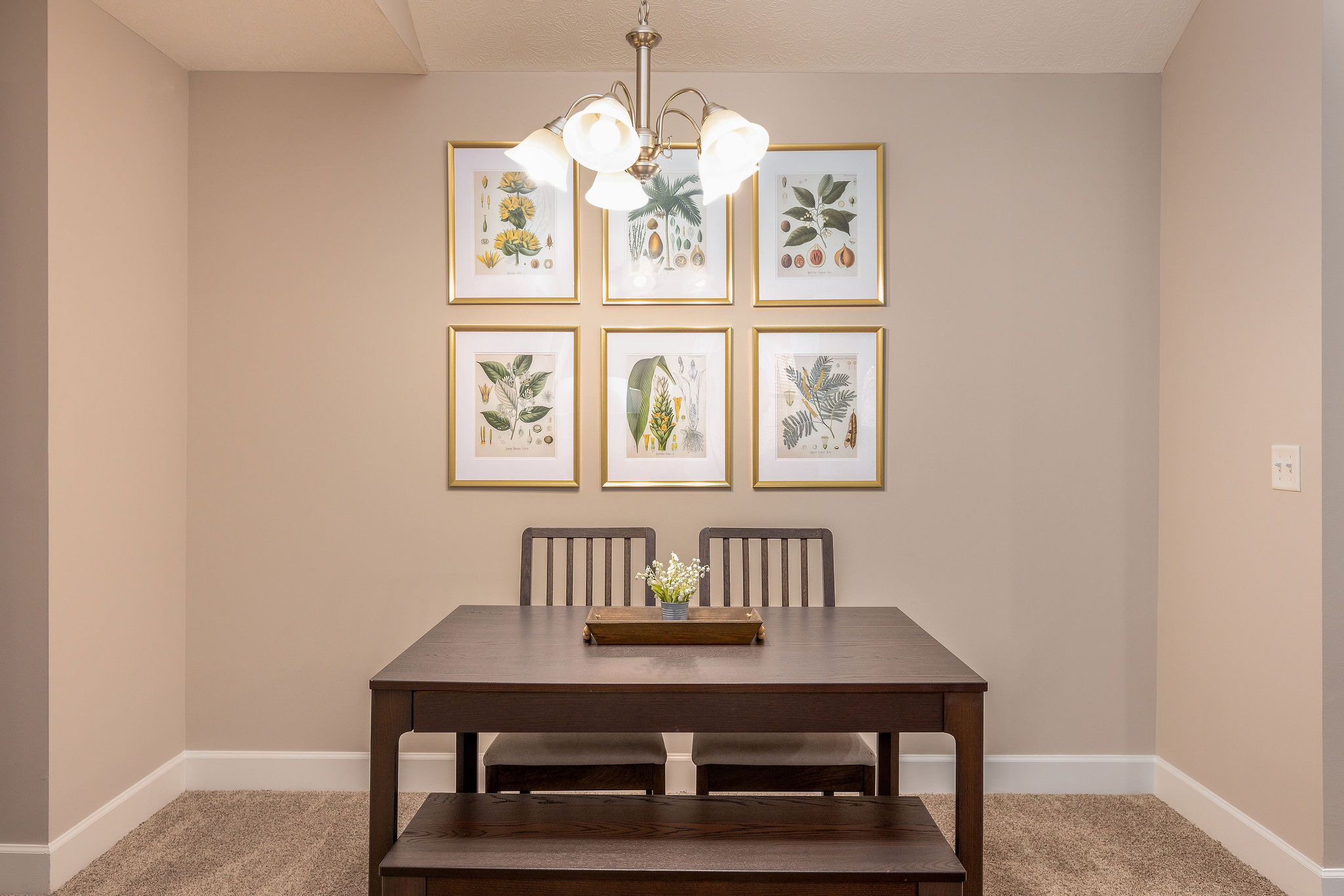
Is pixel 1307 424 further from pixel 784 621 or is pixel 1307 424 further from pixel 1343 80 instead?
pixel 784 621

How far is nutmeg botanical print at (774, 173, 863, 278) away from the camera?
278 cm

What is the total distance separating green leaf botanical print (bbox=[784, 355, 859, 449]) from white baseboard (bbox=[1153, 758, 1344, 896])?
1580 mm

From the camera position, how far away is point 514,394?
2795 millimetres

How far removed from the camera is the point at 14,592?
2.17 metres

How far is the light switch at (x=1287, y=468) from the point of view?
212cm

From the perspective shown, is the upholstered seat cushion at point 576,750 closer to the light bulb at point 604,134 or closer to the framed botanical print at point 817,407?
the framed botanical print at point 817,407

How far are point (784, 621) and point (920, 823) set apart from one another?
60 cm

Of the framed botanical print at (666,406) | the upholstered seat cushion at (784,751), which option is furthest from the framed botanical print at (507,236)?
the upholstered seat cushion at (784,751)

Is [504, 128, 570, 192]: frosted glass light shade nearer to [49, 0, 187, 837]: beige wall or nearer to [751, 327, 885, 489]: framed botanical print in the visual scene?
[751, 327, 885, 489]: framed botanical print

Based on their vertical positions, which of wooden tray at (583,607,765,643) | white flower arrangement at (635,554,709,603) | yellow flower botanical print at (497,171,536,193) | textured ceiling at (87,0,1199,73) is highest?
textured ceiling at (87,0,1199,73)

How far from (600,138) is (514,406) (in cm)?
134

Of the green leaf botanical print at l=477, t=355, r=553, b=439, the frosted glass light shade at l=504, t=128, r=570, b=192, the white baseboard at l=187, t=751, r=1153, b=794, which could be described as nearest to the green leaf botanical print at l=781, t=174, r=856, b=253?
the green leaf botanical print at l=477, t=355, r=553, b=439

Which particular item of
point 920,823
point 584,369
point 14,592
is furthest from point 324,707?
point 920,823

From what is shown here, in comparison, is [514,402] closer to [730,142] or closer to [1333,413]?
[730,142]
